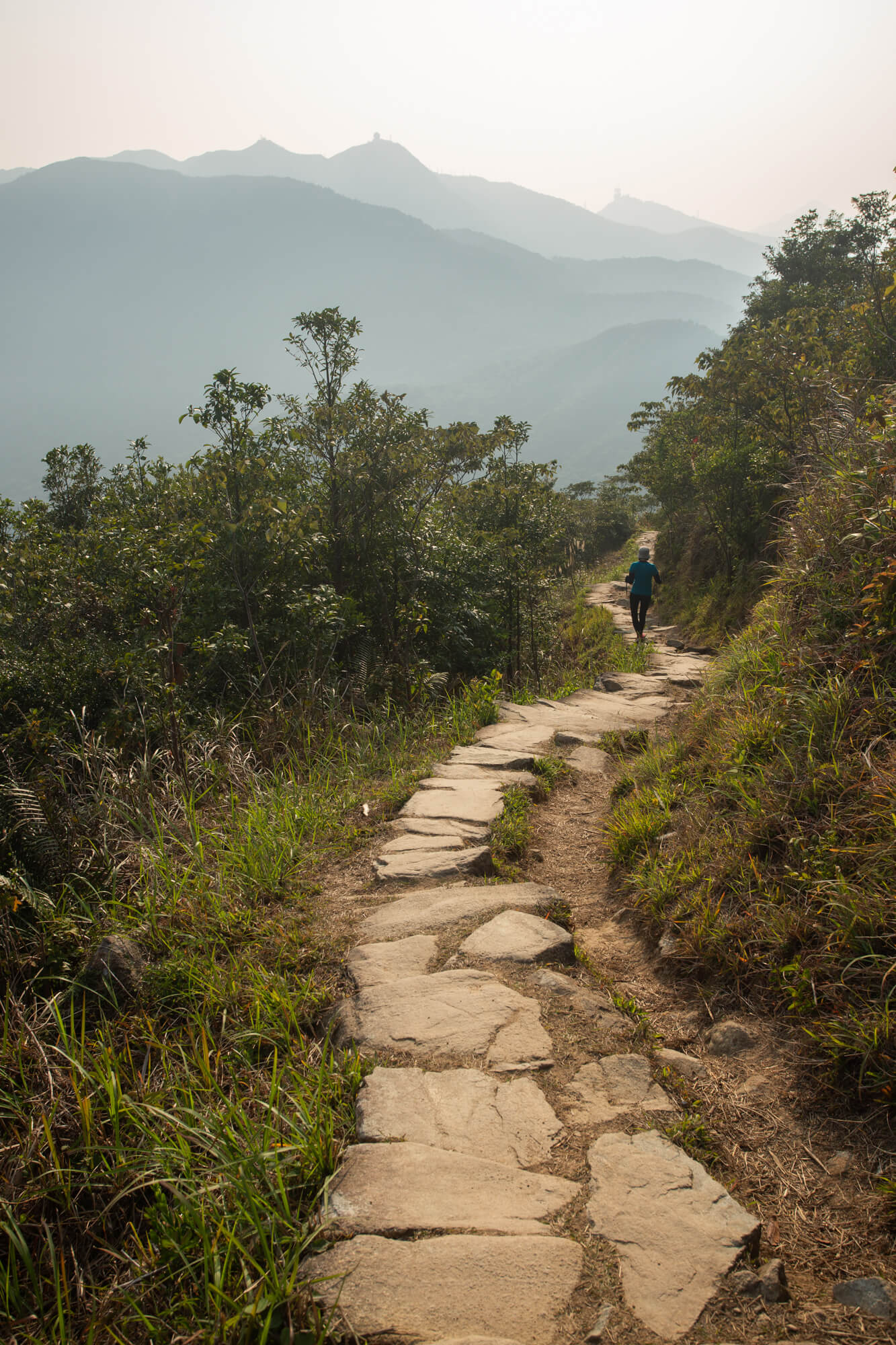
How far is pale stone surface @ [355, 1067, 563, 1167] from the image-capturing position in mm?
1804

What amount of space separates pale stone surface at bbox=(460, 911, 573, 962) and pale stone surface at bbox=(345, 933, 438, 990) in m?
0.16

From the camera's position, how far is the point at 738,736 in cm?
357

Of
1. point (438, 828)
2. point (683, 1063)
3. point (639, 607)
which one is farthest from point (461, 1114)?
point (639, 607)

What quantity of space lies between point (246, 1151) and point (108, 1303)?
0.37 meters

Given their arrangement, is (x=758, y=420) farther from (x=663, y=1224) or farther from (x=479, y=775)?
(x=663, y=1224)

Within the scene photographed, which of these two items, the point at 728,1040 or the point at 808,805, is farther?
the point at 808,805

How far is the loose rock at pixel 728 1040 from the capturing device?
222cm

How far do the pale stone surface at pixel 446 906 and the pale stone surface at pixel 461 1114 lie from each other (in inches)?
32.9

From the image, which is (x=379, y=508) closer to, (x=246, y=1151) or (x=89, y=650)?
(x=89, y=650)

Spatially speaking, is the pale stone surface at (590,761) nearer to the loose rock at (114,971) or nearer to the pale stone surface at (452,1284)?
the loose rock at (114,971)

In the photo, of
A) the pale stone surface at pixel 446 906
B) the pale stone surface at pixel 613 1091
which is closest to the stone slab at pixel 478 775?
the pale stone surface at pixel 446 906

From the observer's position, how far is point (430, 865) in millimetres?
3461

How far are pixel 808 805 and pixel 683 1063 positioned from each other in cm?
120

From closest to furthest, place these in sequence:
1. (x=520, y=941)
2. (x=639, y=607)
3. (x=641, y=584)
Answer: (x=520, y=941)
(x=641, y=584)
(x=639, y=607)
